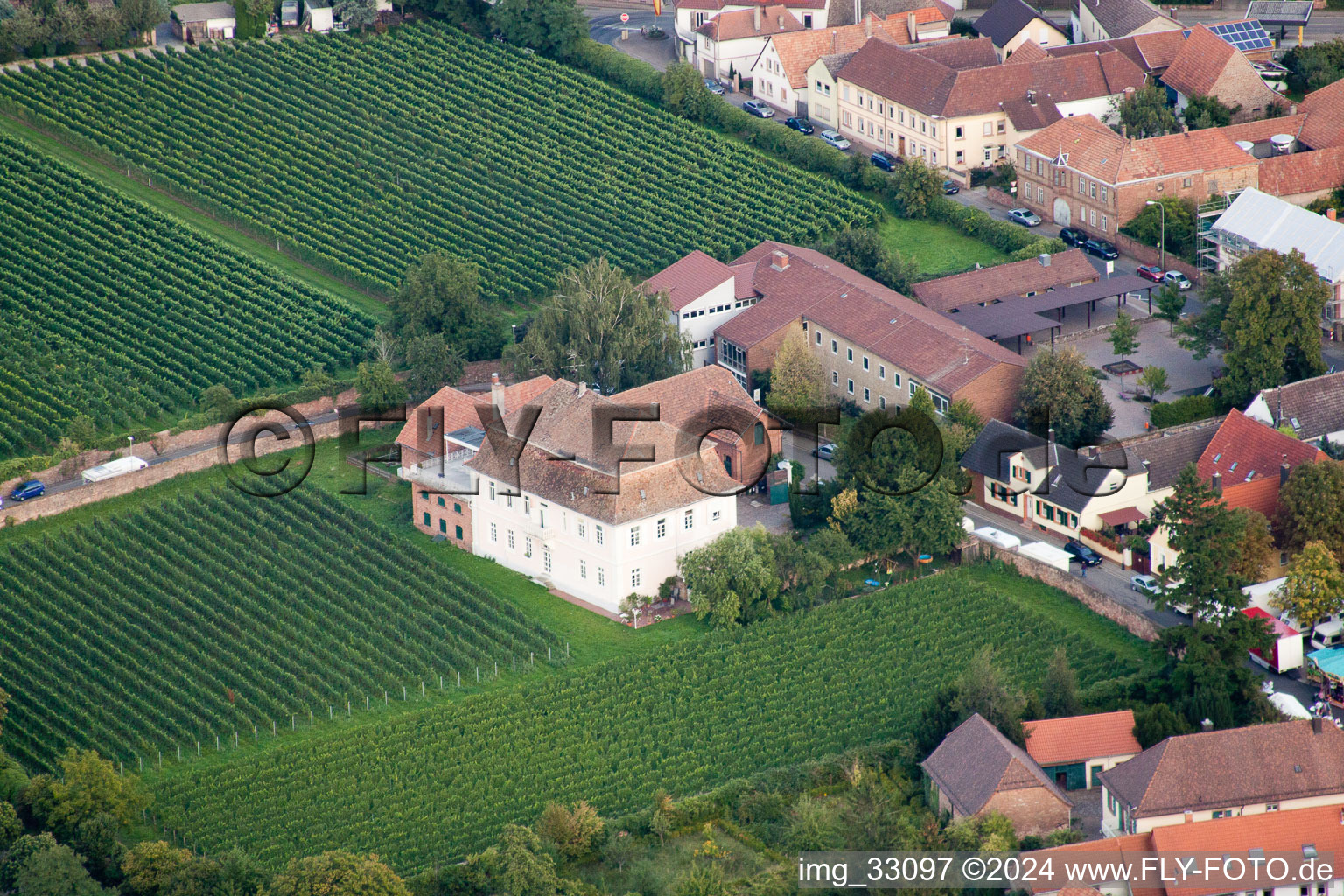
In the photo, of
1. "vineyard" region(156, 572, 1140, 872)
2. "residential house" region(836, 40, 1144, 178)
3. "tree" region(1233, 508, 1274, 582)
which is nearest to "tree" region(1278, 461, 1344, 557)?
"tree" region(1233, 508, 1274, 582)

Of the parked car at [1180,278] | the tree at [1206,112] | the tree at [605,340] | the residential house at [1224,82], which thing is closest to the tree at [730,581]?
the tree at [605,340]

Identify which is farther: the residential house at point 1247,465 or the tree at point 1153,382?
the tree at point 1153,382

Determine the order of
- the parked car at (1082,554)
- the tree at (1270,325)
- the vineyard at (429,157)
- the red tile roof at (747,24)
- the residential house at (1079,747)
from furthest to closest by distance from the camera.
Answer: the red tile roof at (747,24) → the vineyard at (429,157) → the tree at (1270,325) → the parked car at (1082,554) → the residential house at (1079,747)

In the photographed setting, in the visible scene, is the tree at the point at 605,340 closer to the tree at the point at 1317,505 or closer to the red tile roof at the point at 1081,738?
the tree at the point at 1317,505

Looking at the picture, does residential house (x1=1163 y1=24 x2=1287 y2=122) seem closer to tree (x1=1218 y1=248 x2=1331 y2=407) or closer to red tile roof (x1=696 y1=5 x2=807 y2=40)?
red tile roof (x1=696 y1=5 x2=807 y2=40)

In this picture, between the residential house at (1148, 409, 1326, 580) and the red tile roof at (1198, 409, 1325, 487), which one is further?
the red tile roof at (1198, 409, 1325, 487)

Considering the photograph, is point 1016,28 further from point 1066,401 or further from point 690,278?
point 1066,401

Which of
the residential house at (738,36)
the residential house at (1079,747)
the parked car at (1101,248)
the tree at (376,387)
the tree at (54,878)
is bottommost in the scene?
the residential house at (1079,747)
